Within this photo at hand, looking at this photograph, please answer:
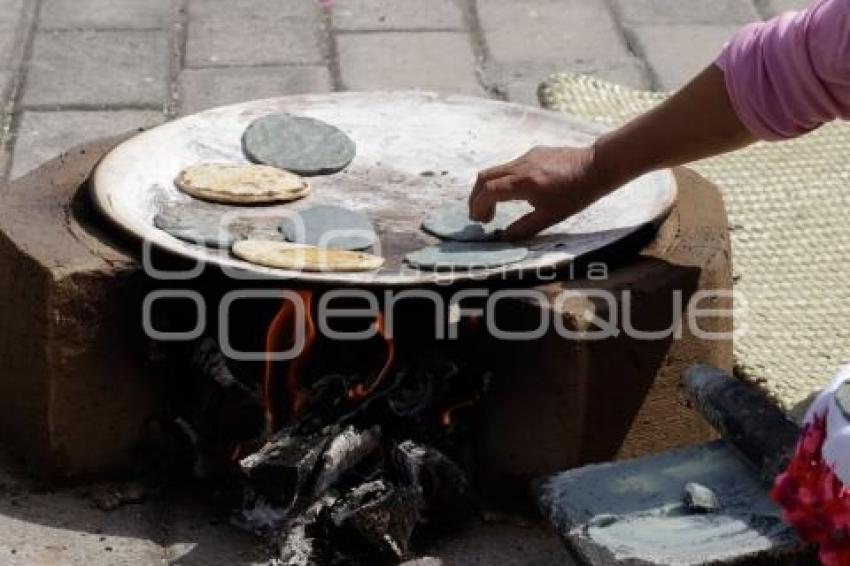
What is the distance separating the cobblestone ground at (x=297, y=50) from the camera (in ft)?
12.7

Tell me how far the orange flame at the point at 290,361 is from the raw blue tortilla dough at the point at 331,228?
11cm

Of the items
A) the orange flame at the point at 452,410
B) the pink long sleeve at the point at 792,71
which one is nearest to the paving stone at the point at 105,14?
the orange flame at the point at 452,410

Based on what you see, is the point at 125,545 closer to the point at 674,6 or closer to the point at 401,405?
the point at 401,405

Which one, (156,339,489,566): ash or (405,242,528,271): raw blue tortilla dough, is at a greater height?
(405,242,528,271): raw blue tortilla dough

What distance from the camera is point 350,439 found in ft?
8.07

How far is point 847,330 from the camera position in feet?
9.94

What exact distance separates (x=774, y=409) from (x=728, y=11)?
2189 millimetres

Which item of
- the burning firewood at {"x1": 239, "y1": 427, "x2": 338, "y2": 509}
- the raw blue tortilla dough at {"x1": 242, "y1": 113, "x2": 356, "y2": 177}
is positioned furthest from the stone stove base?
the raw blue tortilla dough at {"x1": 242, "y1": 113, "x2": 356, "y2": 177}

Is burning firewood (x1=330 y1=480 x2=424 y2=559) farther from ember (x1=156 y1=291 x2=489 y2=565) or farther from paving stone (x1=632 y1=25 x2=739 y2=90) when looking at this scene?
paving stone (x1=632 y1=25 x2=739 y2=90)

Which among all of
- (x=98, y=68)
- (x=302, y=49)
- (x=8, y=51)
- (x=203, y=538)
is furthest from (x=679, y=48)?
(x=203, y=538)

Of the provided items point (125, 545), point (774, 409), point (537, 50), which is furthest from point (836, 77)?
point (537, 50)

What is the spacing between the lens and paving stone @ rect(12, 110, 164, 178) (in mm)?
3637

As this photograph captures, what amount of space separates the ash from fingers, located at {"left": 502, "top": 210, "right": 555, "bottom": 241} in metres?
0.19

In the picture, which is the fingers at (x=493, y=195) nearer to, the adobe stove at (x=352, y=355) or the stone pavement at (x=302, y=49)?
the adobe stove at (x=352, y=355)
